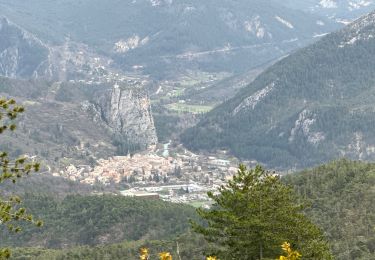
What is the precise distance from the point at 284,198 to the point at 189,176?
150 meters

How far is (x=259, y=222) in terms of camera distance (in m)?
45.8

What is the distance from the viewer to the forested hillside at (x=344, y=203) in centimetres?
7998

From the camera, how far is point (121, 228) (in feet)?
401

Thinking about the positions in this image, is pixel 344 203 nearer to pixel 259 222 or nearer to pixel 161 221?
pixel 161 221

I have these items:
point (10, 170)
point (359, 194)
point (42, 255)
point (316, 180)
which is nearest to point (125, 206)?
point (42, 255)

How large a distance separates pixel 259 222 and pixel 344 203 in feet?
172

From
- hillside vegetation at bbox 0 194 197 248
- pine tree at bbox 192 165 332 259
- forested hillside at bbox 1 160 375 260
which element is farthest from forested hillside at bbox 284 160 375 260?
pine tree at bbox 192 165 332 259

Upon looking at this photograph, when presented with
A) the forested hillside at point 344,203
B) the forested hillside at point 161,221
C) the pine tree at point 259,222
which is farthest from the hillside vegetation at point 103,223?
the pine tree at point 259,222

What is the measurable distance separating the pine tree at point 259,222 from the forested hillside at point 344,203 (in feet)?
92.1

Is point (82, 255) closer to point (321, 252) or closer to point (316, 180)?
point (316, 180)

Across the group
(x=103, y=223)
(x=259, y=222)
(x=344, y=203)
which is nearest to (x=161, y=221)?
(x=103, y=223)

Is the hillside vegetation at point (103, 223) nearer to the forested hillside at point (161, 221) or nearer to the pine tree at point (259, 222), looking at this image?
the forested hillside at point (161, 221)

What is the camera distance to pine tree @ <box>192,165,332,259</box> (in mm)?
46406

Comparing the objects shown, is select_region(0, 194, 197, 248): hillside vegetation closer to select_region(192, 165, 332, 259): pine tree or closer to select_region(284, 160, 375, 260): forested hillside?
select_region(284, 160, 375, 260): forested hillside
